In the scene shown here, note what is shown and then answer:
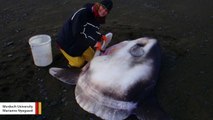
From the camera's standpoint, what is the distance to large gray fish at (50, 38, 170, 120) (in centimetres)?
523

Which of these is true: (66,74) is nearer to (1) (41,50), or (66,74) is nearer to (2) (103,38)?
(1) (41,50)

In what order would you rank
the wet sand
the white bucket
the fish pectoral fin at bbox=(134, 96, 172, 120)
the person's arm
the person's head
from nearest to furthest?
the fish pectoral fin at bbox=(134, 96, 172, 120) → the wet sand → the person's head → the person's arm → the white bucket

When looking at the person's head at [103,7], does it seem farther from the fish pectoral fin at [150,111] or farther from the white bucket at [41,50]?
the fish pectoral fin at [150,111]

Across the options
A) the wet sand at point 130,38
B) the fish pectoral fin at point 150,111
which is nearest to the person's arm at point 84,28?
the wet sand at point 130,38

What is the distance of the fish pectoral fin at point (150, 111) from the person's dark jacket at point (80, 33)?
1.56m

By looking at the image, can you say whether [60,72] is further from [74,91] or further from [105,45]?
[105,45]

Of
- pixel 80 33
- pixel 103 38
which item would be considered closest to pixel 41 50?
pixel 80 33

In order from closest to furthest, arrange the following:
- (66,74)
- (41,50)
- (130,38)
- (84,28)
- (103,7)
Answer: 1. (103,7)
2. (84,28)
3. (66,74)
4. (41,50)
5. (130,38)

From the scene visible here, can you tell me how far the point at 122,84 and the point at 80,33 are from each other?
138cm

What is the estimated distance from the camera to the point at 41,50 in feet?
21.0

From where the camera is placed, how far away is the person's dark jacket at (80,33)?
6037 millimetres

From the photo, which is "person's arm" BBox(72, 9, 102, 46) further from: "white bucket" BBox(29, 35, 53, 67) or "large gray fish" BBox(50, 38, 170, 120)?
"white bucket" BBox(29, 35, 53, 67)

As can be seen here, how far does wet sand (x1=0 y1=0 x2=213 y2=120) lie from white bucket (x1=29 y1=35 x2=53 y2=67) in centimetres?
14

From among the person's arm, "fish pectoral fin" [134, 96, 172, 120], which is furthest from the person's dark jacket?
"fish pectoral fin" [134, 96, 172, 120]
